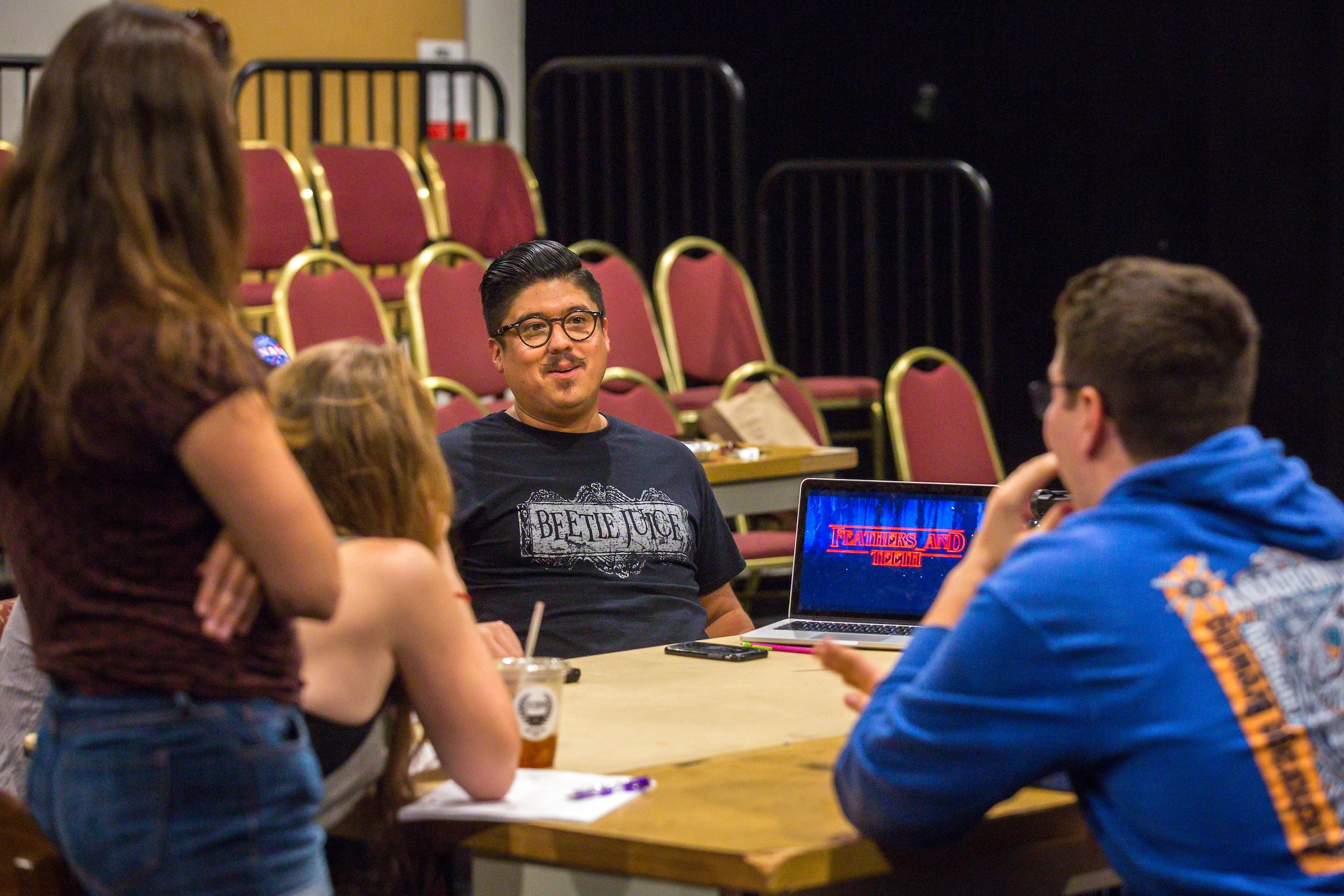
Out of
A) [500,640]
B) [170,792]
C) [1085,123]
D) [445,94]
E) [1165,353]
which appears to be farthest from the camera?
[445,94]

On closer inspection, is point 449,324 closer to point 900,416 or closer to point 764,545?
point 764,545

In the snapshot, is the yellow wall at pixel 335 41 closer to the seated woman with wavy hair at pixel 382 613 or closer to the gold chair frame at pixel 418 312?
the gold chair frame at pixel 418 312

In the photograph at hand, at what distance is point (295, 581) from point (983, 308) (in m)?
5.55

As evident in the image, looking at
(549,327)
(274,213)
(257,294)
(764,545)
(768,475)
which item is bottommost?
(764,545)

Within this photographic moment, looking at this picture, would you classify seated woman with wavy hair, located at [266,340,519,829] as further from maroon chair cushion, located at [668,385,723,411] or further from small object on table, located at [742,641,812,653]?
maroon chair cushion, located at [668,385,723,411]

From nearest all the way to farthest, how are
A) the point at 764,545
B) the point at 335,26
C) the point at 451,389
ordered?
the point at 451,389 → the point at 764,545 → the point at 335,26

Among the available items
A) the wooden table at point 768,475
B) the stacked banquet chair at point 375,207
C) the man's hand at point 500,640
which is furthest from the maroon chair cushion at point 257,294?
the man's hand at point 500,640

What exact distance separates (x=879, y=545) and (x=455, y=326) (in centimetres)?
298

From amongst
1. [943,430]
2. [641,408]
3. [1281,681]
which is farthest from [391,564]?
[943,430]

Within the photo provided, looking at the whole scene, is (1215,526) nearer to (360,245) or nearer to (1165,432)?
(1165,432)

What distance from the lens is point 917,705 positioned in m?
1.42

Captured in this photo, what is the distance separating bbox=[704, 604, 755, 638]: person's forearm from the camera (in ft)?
9.08

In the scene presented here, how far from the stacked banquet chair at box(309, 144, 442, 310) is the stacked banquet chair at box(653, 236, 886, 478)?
0.93 m

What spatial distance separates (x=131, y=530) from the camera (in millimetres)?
1307
